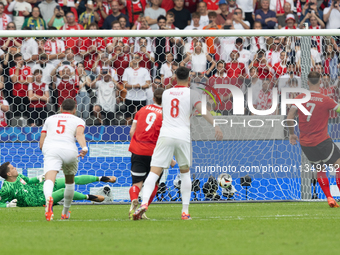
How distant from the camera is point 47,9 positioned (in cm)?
1508

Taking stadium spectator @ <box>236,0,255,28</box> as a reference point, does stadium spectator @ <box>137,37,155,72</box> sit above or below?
below

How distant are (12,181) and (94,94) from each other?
8.08 feet

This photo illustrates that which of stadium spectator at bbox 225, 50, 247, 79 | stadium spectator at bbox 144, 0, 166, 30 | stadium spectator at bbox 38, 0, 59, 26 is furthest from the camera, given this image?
stadium spectator at bbox 144, 0, 166, 30

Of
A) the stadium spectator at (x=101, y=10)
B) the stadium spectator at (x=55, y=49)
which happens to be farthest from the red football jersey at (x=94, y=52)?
the stadium spectator at (x=101, y=10)

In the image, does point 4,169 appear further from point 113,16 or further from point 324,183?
point 113,16

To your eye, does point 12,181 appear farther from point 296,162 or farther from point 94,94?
point 296,162

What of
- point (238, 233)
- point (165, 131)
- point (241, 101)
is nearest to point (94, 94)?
point (241, 101)

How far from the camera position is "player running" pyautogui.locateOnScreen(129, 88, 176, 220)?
739 centimetres

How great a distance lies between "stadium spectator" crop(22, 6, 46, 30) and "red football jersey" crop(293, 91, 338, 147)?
794 cm

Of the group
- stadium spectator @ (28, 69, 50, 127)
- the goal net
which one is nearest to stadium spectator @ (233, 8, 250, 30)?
the goal net

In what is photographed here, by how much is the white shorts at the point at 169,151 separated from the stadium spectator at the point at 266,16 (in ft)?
31.3

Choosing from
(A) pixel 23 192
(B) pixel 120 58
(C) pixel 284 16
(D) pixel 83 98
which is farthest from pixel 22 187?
(C) pixel 284 16

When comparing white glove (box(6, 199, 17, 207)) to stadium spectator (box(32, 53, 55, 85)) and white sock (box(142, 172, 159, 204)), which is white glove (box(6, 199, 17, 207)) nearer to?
stadium spectator (box(32, 53, 55, 85))

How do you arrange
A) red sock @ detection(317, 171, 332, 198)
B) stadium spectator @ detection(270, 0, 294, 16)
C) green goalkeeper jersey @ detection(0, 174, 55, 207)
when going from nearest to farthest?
red sock @ detection(317, 171, 332, 198) → green goalkeeper jersey @ detection(0, 174, 55, 207) → stadium spectator @ detection(270, 0, 294, 16)
